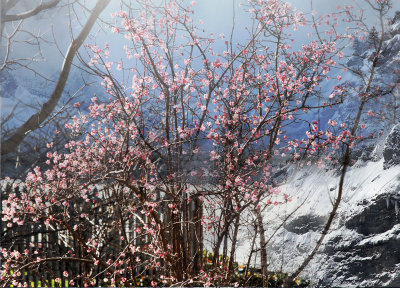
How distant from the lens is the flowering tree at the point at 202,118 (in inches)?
82.7

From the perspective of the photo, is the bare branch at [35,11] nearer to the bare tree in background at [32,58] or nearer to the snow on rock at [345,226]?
the bare tree in background at [32,58]

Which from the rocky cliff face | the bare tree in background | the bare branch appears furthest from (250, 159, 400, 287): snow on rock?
the bare branch

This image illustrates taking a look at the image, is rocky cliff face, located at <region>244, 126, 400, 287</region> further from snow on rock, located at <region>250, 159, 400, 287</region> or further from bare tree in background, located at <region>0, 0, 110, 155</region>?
bare tree in background, located at <region>0, 0, 110, 155</region>

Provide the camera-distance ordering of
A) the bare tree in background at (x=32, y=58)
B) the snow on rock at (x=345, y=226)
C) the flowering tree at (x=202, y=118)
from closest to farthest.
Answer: the snow on rock at (x=345, y=226) → the flowering tree at (x=202, y=118) → the bare tree in background at (x=32, y=58)

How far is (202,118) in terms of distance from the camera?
2215mm

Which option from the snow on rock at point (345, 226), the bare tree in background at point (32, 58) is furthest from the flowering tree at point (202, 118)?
the bare tree in background at point (32, 58)

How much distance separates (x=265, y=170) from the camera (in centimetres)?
211

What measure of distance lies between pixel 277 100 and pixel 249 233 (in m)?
0.73

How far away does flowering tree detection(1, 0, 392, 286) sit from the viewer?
2102mm

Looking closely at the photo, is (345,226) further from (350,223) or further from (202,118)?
(202,118)

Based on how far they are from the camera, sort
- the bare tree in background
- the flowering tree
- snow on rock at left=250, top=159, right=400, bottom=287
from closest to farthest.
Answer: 1. snow on rock at left=250, top=159, right=400, bottom=287
2. the flowering tree
3. the bare tree in background

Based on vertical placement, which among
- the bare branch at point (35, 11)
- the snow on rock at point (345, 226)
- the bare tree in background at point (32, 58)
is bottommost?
the snow on rock at point (345, 226)

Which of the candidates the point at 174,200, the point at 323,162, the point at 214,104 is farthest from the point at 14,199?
the point at 323,162

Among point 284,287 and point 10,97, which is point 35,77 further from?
point 284,287
